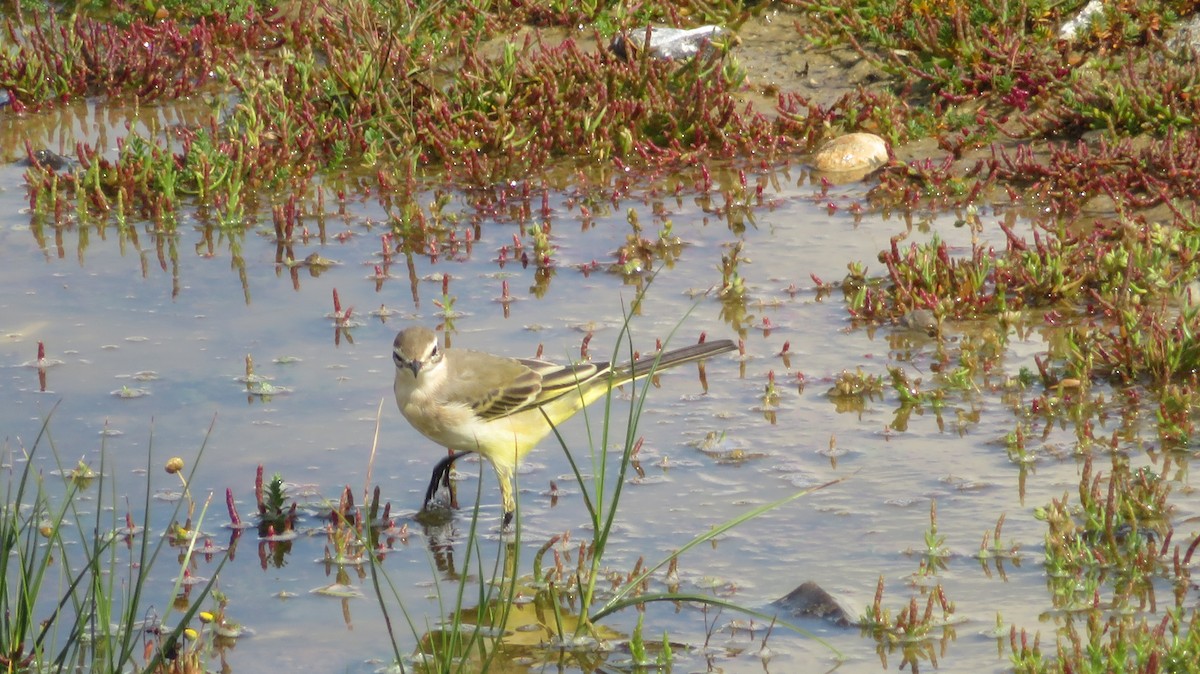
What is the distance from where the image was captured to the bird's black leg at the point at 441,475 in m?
6.73

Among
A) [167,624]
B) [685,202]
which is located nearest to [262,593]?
[167,624]

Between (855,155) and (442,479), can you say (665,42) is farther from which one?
(442,479)

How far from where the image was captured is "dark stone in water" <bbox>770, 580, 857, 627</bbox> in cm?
546

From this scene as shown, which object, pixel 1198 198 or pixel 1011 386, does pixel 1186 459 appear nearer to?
pixel 1011 386

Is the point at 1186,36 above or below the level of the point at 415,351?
above

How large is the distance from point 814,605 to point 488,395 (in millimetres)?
1959

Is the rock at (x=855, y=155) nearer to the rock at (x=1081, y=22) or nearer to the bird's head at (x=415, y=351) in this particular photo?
the rock at (x=1081, y=22)

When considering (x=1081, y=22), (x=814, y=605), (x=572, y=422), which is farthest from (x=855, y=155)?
(x=814, y=605)

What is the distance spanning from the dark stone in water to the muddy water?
0.06 meters

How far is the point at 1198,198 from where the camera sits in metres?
9.59

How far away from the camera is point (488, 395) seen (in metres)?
6.84

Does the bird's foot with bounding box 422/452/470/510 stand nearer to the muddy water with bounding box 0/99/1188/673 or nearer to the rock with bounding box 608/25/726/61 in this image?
the muddy water with bounding box 0/99/1188/673

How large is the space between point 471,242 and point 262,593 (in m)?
4.33

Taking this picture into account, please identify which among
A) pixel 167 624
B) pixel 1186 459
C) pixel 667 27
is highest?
pixel 667 27
